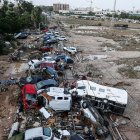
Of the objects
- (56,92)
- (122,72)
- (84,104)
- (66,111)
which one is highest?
(56,92)

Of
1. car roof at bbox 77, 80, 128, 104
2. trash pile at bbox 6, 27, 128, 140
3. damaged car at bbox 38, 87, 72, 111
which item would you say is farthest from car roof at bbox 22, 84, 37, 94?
car roof at bbox 77, 80, 128, 104

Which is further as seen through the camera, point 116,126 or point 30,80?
point 30,80

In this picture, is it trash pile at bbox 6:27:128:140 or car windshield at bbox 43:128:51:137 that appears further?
trash pile at bbox 6:27:128:140

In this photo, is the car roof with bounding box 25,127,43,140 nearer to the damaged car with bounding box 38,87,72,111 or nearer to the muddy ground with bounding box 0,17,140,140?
the muddy ground with bounding box 0,17,140,140

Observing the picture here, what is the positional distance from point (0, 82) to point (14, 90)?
2389 mm

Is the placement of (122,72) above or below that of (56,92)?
below

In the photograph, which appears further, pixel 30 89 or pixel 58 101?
pixel 30 89

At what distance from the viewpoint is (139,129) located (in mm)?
19219

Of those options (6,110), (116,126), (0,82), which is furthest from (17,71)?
(116,126)

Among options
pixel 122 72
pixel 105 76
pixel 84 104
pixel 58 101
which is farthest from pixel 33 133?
pixel 122 72

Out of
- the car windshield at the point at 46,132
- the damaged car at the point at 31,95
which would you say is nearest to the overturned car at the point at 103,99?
the damaged car at the point at 31,95

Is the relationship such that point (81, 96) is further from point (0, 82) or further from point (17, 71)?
point (17, 71)

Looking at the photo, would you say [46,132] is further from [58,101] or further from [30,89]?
[30,89]

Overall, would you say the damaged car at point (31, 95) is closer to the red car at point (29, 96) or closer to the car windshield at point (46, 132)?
the red car at point (29, 96)
